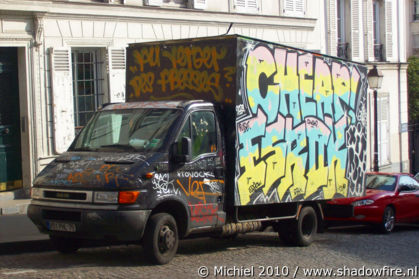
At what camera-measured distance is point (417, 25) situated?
120ft

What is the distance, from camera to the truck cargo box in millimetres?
10391

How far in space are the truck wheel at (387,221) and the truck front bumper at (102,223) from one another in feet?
24.9

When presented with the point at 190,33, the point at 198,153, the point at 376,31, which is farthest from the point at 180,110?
the point at 376,31

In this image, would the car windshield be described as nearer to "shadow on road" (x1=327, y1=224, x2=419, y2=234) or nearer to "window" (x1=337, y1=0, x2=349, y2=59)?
"shadow on road" (x1=327, y1=224, x2=419, y2=234)

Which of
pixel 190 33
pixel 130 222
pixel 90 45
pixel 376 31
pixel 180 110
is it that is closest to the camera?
pixel 130 222

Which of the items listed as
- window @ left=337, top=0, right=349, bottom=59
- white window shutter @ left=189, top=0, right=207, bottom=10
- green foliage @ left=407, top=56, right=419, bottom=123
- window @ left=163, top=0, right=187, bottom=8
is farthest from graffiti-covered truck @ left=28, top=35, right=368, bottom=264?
green foliage @ left=407, top=56, right=419, bottom=123

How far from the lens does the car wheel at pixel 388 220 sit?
1506cm

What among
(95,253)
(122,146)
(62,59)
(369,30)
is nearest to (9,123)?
(62,59)

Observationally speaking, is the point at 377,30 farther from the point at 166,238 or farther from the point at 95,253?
the point at 166,238

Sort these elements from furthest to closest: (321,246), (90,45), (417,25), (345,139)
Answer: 1. (417,25)
2. (90,45)
3. (345,139)
4. (321,246)

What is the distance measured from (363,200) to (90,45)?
24.6 feet

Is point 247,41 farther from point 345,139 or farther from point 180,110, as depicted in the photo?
point 345,139

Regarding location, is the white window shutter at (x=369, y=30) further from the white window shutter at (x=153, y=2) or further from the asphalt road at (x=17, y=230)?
the asphalt road at (x=17, y=230)

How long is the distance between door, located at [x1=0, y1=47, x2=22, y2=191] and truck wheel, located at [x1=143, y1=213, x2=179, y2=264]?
7371 millimetres
